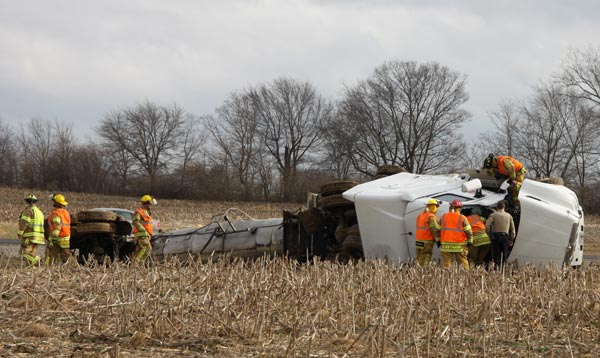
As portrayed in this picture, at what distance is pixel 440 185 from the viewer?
12.6m

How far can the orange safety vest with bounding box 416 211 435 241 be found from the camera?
11602 millimetres

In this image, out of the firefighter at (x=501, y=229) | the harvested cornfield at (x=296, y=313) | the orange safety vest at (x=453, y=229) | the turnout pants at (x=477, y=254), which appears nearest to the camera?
the harvested cornfield at (x=296, y=313)

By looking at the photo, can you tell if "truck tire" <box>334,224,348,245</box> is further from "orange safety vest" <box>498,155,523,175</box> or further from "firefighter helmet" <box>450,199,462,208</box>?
"orange safety vest" <box>498,155,523,175</box>

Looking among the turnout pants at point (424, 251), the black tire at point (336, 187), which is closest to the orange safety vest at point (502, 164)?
the turnout pants at point (424, 251)

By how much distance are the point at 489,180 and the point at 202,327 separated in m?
7.26

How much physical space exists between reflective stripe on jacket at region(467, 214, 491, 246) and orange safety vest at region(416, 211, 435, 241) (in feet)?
2.20

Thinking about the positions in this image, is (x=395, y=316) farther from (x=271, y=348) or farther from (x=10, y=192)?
(x=10, y=192)

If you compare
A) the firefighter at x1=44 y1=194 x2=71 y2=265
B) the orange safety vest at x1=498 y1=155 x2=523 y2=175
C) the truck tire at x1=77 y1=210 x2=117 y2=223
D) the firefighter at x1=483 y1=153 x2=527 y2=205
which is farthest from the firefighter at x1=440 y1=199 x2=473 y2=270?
→ the truck tire at x1=77 y1=210 x2=117 y2=223

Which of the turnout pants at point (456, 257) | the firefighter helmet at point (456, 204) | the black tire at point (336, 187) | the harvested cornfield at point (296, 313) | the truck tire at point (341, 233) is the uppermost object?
the black tire at point (336, 187)

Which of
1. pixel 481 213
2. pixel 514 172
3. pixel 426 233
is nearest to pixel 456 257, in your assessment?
pixel 426 233

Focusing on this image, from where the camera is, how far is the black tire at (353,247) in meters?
12.7

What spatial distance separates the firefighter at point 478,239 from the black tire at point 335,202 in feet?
6.31

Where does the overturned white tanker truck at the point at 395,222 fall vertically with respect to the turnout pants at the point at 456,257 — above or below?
above

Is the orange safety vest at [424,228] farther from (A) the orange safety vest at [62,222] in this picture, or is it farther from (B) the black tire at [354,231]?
(A) the orange safety vest at [62,222]
